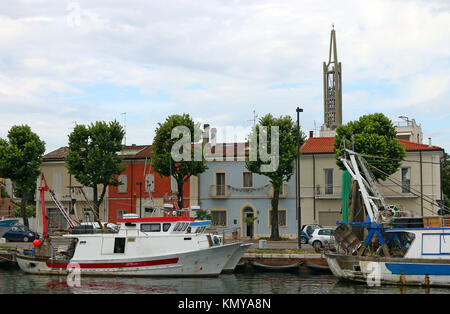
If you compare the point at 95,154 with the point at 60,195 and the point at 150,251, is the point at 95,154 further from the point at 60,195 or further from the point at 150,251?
the point at 150,251

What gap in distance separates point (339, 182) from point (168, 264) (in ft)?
79.5

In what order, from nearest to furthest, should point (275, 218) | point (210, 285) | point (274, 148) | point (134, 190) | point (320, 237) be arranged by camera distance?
point (210, 285)
point (320, 237)
point (274, 148)
point (275, 218)
point (134, 190)

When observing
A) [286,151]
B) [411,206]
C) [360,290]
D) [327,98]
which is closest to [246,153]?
[286,151]

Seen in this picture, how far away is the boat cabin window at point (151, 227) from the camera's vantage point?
1340 inches

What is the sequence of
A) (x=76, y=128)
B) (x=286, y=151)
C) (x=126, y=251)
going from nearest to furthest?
1. (x=126, y=251)
2. (x=286, y=151)
3. (x=76, y=128)

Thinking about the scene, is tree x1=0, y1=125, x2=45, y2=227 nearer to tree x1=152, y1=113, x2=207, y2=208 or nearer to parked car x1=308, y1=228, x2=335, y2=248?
tree x1=152, y1=113, x2=207, y2=208

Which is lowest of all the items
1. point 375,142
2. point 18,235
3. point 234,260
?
point 234,260

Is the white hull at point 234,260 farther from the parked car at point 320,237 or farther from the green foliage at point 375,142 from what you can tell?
the green foliage at point 375,142

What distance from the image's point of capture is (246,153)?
54.2 metres

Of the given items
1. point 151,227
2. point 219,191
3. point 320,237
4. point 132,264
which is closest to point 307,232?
point 320,237

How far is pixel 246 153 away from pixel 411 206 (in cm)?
1556

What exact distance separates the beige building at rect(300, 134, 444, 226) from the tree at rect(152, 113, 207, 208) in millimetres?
10947

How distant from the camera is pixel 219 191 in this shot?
55094mm
